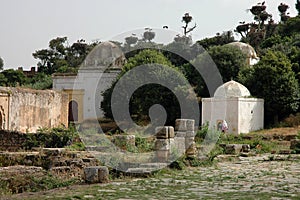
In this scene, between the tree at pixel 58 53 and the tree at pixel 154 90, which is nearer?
the tree at pixel 154 90

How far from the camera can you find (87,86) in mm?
38375

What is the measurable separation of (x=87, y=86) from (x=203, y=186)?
29917 millimetres

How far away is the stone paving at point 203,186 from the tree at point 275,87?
17.8m

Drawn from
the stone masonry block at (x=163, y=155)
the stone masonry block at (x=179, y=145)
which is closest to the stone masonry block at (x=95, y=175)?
the stone masonry block at (x=163, y=155)

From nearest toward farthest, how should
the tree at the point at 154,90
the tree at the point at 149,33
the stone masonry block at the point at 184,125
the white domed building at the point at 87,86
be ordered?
1. the stone masonry block at the point at 184,125
2. the tree at the point at 149,33
3. the tree at the point at 154,90
4. the white domed building at the point at 87,86

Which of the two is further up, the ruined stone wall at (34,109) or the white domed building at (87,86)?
the white domed building at (87,86)

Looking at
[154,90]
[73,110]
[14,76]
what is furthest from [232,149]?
[14,76]

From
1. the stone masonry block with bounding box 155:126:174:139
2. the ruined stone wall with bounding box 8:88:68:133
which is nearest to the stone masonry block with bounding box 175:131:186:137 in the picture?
the stone masonry block with bounding box 155:126:174:139

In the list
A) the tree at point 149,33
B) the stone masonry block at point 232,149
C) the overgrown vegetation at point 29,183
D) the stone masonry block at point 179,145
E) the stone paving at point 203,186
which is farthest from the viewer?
the tree at point 149,33

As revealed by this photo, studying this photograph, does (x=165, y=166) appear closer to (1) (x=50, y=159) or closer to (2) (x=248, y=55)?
(1) (x=50, y=159)

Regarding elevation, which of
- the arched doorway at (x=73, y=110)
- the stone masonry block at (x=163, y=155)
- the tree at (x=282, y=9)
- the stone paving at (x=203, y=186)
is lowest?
the stone paving at (x=203, y=186)

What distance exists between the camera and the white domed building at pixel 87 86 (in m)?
37.5

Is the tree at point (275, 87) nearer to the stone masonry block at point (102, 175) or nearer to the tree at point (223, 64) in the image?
the tree at point (223, 64)

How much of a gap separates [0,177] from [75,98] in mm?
28967
